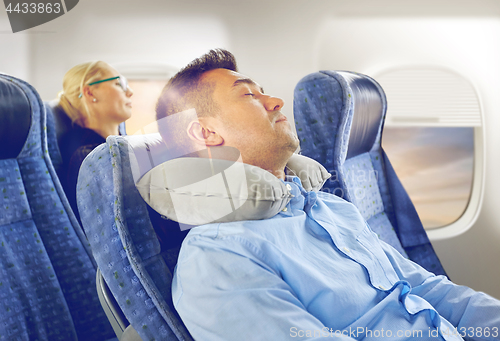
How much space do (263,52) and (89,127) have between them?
41.7 inches

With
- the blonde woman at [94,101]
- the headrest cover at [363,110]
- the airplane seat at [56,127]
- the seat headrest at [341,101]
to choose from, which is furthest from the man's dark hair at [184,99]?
the blonde woman at [94,101]

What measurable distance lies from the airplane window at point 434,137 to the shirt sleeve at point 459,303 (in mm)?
1273

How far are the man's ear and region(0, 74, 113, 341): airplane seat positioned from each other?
631 millimetres

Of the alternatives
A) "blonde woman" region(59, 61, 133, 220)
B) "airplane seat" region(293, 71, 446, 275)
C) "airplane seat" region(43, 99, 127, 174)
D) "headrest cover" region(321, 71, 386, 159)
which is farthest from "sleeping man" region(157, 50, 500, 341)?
"blonde woman" region(59, 61, 133, 220)

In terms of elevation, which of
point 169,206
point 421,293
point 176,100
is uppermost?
point 176,100

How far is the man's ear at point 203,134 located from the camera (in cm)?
102

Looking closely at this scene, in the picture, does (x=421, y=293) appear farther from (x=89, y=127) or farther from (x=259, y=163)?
(x=89, y=127)

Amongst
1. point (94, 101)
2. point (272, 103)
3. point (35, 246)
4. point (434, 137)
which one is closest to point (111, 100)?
point (94, 101)

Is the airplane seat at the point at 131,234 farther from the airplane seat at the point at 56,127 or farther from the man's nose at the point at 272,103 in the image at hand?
the airplane seat at the point at 56,127

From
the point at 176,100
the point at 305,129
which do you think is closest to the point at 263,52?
the point at 305,129

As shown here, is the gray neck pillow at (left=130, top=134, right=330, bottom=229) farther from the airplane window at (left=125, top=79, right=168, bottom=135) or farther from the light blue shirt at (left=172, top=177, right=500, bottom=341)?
the airplane window at (left=125, top=79, right=168, bottom=135)

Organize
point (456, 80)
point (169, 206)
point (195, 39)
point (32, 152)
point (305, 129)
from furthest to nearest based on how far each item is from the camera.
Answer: point (456, 80), point (195, 39), point (305, 129), point (32, 152), point (169, 206)

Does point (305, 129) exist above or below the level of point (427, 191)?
above

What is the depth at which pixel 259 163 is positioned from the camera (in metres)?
1.06
